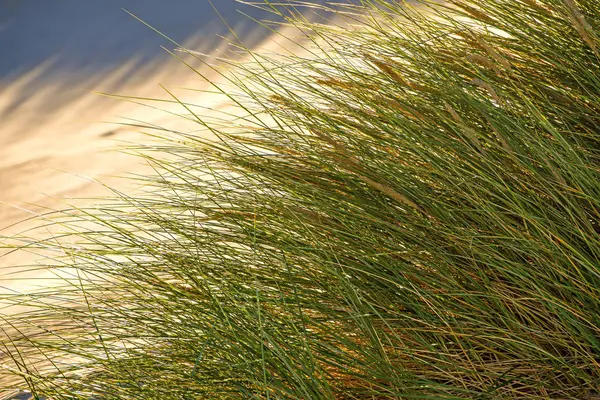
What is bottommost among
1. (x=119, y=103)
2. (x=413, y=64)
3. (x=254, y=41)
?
(x=119, y=103)

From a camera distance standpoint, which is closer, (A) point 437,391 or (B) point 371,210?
(A) point 437,391

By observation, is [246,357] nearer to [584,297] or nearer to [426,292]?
[426,292]

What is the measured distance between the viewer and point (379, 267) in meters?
0.93

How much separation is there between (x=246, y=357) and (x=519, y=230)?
34cm

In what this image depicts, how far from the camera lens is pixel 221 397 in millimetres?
856

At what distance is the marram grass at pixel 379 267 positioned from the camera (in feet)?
2.72

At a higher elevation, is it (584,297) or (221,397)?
(584,297)

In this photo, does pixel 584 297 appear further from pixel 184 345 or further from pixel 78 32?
pixel 78 32

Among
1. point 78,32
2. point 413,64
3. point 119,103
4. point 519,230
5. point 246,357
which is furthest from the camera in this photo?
point 78,32

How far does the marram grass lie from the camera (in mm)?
829

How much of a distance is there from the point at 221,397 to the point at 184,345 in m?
0.07

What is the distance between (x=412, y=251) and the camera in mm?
893

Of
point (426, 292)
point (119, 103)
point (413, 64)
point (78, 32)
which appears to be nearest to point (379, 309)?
point (426, 292)

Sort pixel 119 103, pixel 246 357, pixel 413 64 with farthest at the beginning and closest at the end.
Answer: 1. pixel 119 103
2. pixel 413 64
3. pixel 246 357
